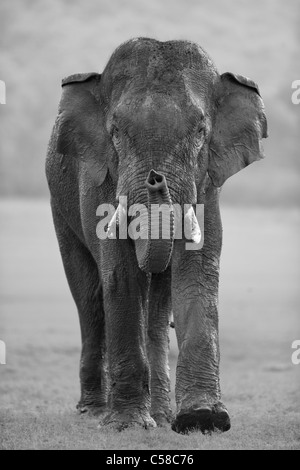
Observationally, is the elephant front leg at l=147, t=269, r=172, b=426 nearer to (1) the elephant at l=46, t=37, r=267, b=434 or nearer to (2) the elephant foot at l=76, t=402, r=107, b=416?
(1) the elephant at l=46, t=37, r=267, b=434

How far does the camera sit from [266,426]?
11.1 m

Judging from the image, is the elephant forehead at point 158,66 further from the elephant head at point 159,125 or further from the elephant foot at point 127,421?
the elephant foot at point 127,421

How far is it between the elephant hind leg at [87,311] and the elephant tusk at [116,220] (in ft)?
6.65

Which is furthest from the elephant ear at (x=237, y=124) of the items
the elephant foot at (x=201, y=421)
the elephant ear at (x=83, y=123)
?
the elephant foot at (x=201, y=421)

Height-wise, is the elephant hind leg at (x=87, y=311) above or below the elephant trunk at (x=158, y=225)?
below

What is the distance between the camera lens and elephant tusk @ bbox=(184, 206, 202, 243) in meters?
10.1

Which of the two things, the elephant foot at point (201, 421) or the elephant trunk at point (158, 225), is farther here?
the elephant foot at point (201, 421)

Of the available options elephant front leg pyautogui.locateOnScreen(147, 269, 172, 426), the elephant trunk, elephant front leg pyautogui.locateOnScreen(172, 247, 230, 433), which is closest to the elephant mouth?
the elephant trunk

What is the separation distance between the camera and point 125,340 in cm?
1060

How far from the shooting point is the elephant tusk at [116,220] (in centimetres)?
1013

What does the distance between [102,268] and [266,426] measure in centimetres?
190

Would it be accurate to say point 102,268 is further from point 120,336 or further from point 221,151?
point 221,151

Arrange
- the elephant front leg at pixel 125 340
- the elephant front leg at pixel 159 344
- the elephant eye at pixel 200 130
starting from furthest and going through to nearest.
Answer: the elephant front leg at pixel 159 344 → the elephant front leg at pixel 125 340 → the elephant eye at pixel 200 130
